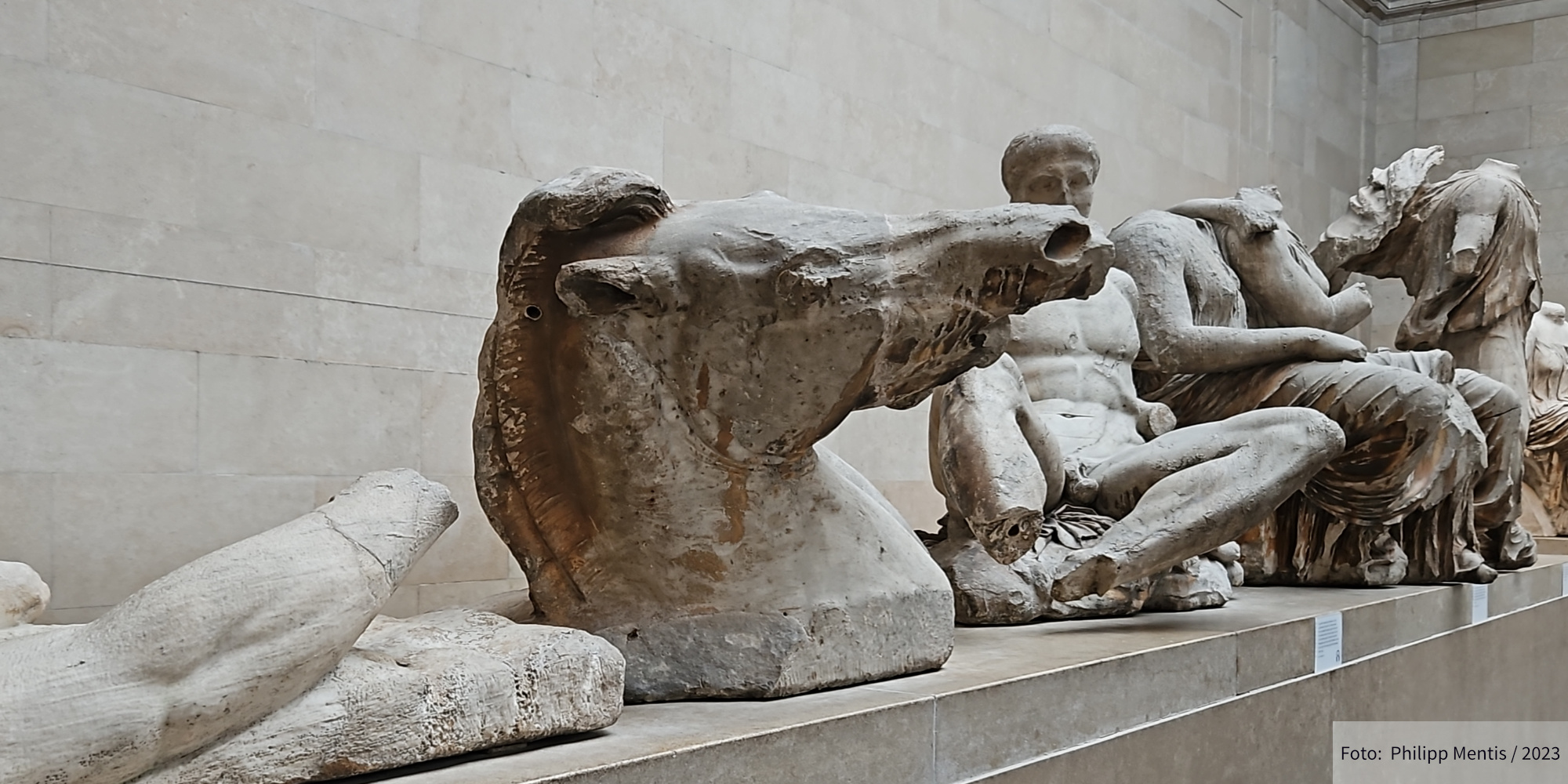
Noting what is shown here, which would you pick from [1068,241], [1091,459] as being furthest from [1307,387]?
[1068,241]

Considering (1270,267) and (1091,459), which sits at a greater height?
(1270,267)

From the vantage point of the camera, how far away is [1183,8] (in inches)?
331

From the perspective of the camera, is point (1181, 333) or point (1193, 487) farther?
point (1181, 333)

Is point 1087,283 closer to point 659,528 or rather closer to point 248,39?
point 659,528

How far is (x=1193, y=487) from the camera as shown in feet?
10.4

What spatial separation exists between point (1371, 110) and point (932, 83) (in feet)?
22.1

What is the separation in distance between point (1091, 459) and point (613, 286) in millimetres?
1853

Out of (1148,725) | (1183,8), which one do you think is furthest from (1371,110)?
(1148,725)

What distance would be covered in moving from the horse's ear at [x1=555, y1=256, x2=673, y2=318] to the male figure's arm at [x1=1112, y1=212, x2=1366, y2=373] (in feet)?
7.50

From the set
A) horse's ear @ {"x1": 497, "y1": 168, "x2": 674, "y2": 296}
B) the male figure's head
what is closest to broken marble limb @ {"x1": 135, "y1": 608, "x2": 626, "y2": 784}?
horse's ear @ {"x1": 497, "y1": 168, "x2": 674, "y2": 296}

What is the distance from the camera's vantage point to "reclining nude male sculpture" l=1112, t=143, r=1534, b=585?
387 cm

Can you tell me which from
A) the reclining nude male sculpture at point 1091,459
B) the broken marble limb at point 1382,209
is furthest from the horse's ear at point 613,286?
the broken marble limb at point 1382,209

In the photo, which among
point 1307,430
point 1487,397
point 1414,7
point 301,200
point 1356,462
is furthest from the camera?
point 1414,7

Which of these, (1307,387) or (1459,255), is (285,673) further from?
(1459,255)
